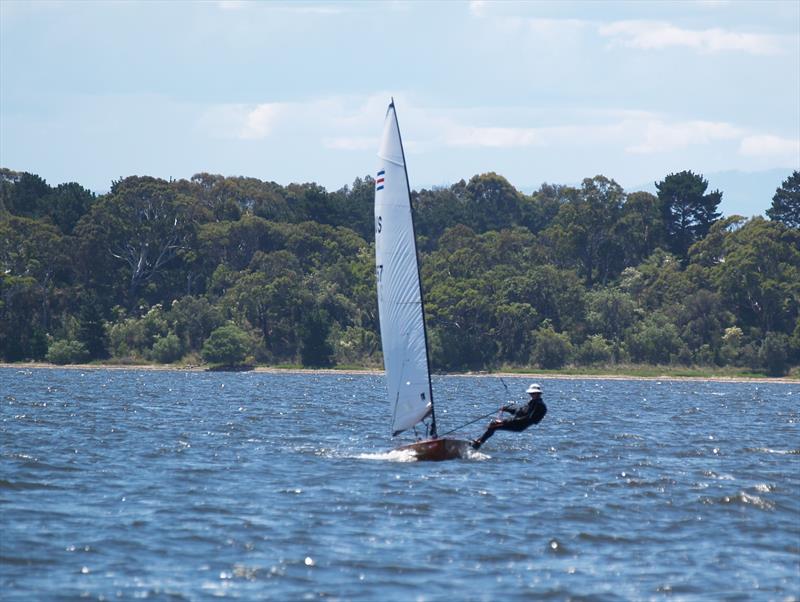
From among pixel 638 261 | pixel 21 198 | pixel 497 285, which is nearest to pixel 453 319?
pixel 497 285

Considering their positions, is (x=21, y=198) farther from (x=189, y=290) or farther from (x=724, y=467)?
(x=724, y=467)

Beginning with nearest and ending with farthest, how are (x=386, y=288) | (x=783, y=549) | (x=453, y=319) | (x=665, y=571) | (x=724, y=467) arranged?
(x=665, y=571), (x=783, y=549), (x=386, y=288), (x=724, y=467), (x=453, y=319)

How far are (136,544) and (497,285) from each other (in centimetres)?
9330

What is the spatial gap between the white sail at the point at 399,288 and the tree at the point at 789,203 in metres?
101

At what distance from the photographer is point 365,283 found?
120688 mm

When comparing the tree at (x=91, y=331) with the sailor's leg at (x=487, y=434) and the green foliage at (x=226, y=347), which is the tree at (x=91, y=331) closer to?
the green foliage at (x=226, y=347)

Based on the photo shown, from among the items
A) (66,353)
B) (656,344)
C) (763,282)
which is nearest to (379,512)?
(656,344)

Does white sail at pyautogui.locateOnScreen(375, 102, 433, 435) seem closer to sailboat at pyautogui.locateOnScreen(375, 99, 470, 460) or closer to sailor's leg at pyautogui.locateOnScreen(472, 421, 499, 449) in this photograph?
sailboat at pyautogui.locateOnScreen(375, 99, 470, 460)

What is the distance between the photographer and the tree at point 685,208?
129 metres

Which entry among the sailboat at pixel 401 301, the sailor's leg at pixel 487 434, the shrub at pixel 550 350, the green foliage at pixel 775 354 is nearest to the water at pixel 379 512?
the sailor's leg at pixel 487 434

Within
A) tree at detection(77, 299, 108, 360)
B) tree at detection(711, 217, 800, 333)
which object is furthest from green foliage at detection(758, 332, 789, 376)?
tree at detection(77, 299, 108, 360)

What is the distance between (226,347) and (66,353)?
14.1 m

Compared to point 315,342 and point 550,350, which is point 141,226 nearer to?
point 315,342

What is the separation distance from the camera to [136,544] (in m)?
21.9
